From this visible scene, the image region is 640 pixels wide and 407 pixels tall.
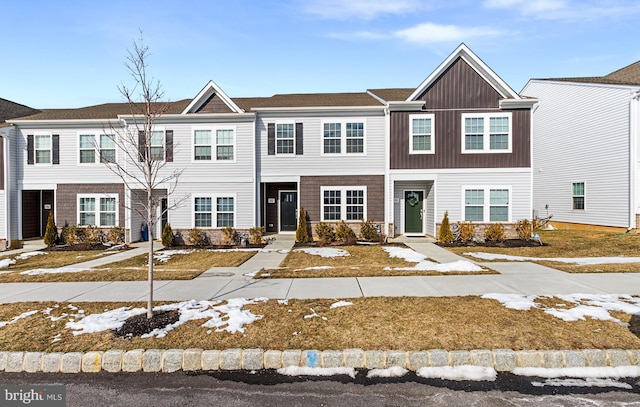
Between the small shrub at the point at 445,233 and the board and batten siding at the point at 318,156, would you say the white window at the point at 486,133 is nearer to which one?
the small shrub at the point at 445,233

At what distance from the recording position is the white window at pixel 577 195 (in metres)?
19.0

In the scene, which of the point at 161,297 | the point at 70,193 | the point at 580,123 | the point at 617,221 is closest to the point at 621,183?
the point at 617,221

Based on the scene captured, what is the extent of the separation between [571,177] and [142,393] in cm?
2321

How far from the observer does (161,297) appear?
266 inches

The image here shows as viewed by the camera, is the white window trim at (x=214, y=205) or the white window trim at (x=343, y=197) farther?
the white window trim at (x=343, y=197)

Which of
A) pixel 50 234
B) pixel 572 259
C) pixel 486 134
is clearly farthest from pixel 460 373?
pixel 50 234

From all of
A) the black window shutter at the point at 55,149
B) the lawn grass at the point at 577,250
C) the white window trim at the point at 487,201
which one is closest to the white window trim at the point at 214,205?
the black window shutter at the point at 55,149

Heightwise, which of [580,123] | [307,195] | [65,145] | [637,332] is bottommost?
[637,332]

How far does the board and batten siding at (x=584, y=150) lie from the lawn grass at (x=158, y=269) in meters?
17.9

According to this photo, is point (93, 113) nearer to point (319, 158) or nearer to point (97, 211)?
point (97, 211)

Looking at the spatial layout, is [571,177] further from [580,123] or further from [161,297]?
A: [161,297]

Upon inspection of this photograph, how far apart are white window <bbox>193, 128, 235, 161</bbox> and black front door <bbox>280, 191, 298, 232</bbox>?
338cm

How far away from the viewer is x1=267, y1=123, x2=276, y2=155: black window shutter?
52.2 ft

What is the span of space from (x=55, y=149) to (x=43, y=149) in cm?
61
